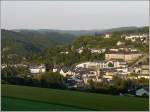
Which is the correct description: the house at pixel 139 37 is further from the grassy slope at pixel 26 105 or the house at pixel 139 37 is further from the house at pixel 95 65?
the grassy slope at pixel 26 105

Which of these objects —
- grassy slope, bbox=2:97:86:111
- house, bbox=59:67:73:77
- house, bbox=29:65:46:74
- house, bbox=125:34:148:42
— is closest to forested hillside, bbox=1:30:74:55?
house, bbox=29:65:46:74

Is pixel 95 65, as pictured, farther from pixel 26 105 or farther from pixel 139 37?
pixel 26 105

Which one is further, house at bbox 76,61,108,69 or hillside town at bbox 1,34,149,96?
house at bbox 76,61,108,69

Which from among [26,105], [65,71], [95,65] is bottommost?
[26,105]

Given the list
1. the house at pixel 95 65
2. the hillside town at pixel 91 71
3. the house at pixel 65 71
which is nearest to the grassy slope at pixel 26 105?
the hillside town at pixel 91 71

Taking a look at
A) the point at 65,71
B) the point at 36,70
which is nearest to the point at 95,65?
the point at 65,71

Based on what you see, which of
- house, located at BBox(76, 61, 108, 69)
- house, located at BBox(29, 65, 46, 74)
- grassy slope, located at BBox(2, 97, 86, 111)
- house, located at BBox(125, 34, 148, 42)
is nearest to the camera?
grassy slope, located at BBox(2, 97, 86, 111)

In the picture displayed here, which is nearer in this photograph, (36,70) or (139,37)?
(36,70)

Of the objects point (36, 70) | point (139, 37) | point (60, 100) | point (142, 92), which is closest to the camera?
point (60, 100)

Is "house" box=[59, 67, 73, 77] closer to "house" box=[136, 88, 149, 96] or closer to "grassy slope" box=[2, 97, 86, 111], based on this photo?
"grassy slope" box=[2, 97, 86, 111]
